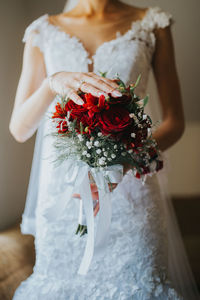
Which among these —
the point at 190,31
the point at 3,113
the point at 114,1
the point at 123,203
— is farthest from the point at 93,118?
the point at 190,31

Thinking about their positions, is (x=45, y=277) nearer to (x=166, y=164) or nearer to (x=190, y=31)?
(x=166, y=164)

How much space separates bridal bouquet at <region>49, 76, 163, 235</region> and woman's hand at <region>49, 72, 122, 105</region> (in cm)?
2

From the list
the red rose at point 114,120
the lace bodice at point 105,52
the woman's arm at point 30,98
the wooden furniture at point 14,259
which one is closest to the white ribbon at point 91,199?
the red rose at point 114,120

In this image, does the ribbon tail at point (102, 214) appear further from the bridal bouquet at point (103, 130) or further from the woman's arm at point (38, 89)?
the woman's arm at point (38, 89)

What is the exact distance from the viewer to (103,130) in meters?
1.03

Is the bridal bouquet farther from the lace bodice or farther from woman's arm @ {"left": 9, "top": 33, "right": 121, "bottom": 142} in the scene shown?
the lace bodice

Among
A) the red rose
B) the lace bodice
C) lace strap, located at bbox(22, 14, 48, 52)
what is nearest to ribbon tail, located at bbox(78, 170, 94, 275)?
the red rose

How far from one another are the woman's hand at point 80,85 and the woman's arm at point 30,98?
0.08 meters

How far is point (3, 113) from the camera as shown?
1911 mm

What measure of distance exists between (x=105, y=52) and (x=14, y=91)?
26.7 inches

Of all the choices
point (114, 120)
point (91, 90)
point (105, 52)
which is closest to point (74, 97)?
A: point (91, 90)

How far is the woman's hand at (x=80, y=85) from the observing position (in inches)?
42.4

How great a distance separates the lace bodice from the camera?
1.49 metres

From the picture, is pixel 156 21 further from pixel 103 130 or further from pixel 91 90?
pixel 103 130
